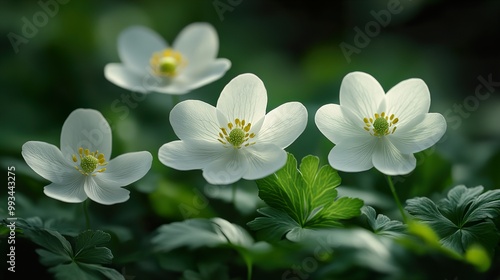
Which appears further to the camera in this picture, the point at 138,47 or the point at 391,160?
the point at 138,47

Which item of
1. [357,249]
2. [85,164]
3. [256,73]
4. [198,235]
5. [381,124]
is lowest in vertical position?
[357,249]

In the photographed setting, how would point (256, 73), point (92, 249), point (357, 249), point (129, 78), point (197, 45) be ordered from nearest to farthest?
point (357, 249) < point (92, 249) < point (129, 78) < point (197, 45) < point (256, 73)

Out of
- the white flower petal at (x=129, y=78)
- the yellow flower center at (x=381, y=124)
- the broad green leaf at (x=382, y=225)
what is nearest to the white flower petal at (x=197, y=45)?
the white flower petal at (x=129, y=78)

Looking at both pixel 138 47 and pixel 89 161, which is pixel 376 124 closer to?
pixel 89 161

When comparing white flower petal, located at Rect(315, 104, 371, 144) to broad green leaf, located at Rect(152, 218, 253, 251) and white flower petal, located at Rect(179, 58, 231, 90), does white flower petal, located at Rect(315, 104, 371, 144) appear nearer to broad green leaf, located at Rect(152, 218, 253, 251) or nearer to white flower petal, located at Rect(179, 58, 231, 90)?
broad green leaf, located at Rect(152, 218, 253, 251)

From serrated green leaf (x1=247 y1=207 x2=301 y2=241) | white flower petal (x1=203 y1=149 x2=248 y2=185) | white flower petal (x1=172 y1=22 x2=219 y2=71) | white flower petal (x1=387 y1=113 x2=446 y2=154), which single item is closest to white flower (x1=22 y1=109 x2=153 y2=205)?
white flower petal (x1=203 y1=149 x2=248 y2=185)

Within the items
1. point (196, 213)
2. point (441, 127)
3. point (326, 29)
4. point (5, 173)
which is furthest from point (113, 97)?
point (441, 127)

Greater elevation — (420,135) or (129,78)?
(129,78)

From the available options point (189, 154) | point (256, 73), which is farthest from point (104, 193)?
point (256, 73)
